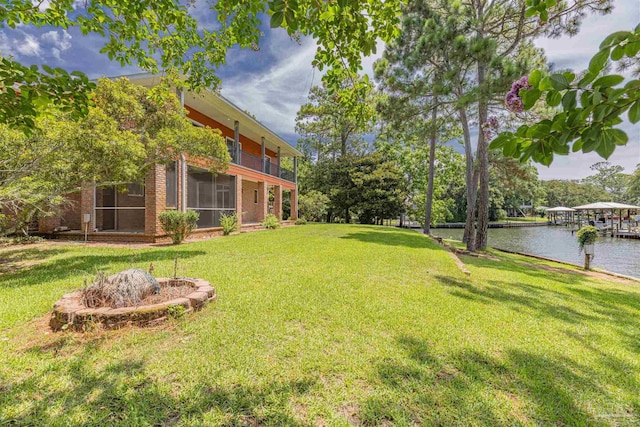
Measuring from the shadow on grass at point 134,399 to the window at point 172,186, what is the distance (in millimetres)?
9078

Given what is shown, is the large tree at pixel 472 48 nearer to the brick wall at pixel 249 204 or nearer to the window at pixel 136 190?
the brick wall at pixel 249 204

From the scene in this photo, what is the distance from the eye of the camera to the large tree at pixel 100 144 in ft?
16.8

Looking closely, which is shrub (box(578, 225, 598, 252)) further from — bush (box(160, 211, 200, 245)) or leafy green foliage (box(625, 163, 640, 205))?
leafy green foliage (box(625, 163, 640, 205))

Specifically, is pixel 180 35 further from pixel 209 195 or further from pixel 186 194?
pixel 209 195

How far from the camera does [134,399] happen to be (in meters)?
1.99

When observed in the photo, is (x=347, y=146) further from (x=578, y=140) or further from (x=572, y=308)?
(x=578, y=140)

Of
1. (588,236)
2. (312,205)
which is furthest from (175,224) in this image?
(312,205)

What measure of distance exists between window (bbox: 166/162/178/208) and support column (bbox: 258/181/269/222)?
6.71 meters

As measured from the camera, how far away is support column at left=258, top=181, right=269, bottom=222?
17.1 m

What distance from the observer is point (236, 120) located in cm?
1412

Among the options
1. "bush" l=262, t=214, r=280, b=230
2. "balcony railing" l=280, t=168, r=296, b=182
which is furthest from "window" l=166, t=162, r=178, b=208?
"balcony railing" l=280, t=168, r=296, b=182

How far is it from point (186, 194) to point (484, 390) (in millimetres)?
11284

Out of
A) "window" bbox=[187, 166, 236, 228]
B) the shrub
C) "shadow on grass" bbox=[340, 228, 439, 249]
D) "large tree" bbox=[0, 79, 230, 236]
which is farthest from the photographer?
"window" bbox=[187, 166, 236, 228]

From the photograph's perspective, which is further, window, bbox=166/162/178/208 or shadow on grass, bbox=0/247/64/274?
window, bbox=166/162/178/208
